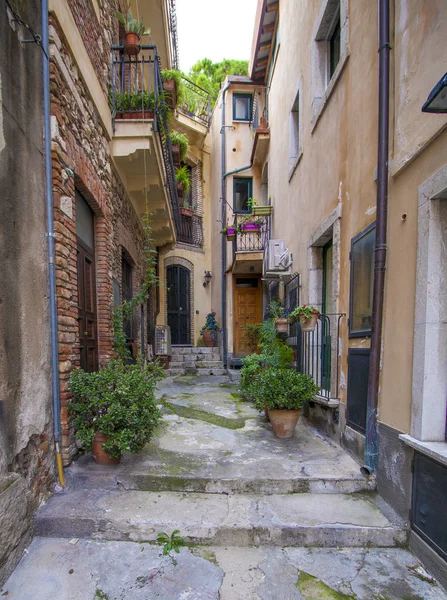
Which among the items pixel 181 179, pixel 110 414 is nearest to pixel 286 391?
pixel 110 414

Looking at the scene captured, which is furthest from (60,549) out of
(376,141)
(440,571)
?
(376,141)

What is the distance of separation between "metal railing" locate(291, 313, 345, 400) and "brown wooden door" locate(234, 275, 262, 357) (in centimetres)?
558

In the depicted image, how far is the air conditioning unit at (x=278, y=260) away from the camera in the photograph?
256 inches

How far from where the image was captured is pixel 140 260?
311 inches

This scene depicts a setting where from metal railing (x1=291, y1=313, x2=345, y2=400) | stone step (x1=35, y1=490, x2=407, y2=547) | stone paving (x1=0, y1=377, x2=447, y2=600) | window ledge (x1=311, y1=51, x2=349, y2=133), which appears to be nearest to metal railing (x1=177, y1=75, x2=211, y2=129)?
window ledge (x1=311, y1=51, x2=349, y2=133)

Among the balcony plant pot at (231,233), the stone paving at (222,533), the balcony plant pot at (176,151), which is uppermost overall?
the balcony plant pot at (176,151)

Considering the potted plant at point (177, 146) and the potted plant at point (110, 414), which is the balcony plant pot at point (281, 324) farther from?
the potted plant at point (177, 146)

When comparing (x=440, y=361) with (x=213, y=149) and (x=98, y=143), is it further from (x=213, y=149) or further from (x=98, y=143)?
(x=213, y=149)

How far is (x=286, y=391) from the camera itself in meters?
3.90

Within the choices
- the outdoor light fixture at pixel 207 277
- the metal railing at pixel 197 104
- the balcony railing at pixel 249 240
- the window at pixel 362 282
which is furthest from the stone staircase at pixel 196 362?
the metal railing at pixel 197 104

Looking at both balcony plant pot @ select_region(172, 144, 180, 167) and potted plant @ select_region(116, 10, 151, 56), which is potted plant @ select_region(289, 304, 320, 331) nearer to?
potted plant @ select_region(116, 10, 151, 56)

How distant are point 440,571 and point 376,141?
3.34 m

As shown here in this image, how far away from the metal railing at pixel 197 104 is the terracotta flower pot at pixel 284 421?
11974mm

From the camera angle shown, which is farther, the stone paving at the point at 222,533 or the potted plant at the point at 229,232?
the potted plant at the point at 229,232
